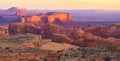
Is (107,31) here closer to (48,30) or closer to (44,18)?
(48,30)

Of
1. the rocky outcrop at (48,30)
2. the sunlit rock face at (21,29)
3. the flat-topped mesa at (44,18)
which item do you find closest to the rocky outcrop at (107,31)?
the rocky outcrop at (48,30)

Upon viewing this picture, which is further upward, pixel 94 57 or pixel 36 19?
pixel 94 57

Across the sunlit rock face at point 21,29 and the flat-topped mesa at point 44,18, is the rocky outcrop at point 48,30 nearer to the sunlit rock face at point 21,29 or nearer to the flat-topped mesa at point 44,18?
the sunlit rock face at point 21,29

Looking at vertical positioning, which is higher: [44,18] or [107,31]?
[107,31]

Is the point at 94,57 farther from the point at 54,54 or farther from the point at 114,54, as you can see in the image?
the point at 54,54

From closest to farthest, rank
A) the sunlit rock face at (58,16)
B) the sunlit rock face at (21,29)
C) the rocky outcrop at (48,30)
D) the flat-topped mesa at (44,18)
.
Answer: the rocky outcrop at (48,30)
the sunlit rock face at (21,29)
the flat-topped mesa at (44,18)
the sunlit rock face at (58,16)

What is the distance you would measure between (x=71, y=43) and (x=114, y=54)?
38486 mm

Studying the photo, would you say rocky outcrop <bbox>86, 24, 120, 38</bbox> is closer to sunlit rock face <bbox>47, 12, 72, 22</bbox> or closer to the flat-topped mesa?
the flat-topped mesa

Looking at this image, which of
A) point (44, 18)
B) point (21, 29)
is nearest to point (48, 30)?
point (21, 29)

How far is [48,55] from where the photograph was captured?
27312 millimetres

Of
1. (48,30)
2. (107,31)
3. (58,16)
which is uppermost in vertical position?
(107,31)

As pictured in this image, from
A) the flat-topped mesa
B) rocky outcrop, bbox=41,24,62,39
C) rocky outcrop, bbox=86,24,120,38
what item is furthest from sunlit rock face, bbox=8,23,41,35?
the flat-topped mesa

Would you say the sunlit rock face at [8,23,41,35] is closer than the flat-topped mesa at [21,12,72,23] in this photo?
Yes

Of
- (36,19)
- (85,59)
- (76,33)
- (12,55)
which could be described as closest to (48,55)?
(12,55)
